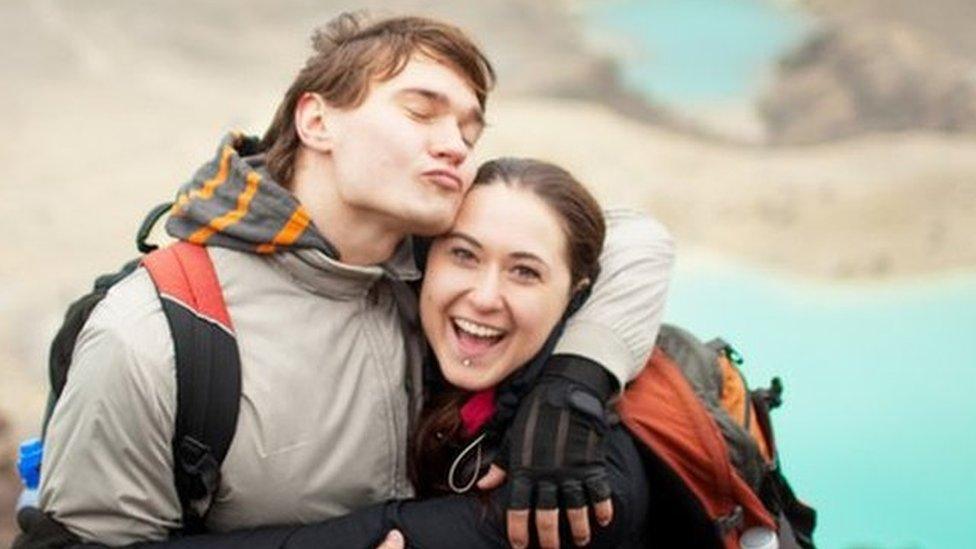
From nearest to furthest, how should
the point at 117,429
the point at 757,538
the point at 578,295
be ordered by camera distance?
the point at 117,429 < the point at 757,538 < the point at 578,295

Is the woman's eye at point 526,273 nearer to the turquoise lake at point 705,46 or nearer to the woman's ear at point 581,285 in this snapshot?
the woman's ear at point 581,285

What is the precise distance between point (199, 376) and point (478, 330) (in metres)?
0.41

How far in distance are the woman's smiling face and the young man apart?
0.05 metres

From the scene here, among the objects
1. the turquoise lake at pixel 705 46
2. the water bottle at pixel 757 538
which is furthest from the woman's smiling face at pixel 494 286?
the turquoise lake at pixel 705 46

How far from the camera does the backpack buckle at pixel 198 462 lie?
162cm

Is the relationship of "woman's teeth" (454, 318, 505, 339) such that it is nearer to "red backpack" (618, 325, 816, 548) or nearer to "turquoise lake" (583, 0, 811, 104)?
"red backpack" (618, 325, 816, 548)

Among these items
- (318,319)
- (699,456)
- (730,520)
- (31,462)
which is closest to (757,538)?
(730,520)

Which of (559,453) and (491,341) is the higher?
(491,341)

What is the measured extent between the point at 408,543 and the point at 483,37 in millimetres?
5652

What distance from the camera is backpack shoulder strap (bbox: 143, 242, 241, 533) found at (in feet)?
5.26

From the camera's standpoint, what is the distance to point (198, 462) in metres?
1.62

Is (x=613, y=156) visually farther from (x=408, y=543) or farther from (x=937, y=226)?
(x=408, y=543)

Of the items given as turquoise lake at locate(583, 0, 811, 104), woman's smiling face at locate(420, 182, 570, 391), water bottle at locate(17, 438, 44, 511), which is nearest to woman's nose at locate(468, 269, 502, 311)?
woman's smiling face at locate(420, 182, 570, 391)

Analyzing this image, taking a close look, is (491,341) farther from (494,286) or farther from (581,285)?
(581,285)
